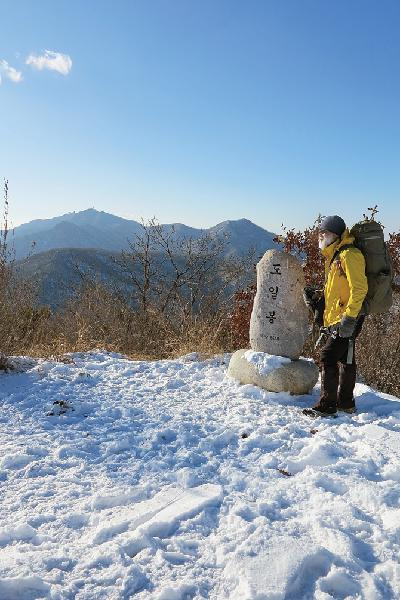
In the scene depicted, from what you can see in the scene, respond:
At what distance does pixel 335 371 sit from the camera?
4.37m

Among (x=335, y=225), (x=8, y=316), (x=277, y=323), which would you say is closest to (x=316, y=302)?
(x=277, y=323)

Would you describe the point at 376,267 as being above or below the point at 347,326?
above

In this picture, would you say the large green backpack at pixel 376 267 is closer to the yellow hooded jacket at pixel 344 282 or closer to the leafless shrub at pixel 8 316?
the yellow hooded jacket at pixel 344 282

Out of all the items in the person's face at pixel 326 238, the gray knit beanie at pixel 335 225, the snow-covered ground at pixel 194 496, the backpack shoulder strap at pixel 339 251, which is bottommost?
the snow-covered ground at pixel 194 496

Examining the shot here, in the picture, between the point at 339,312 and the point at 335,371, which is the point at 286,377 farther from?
the point at 339,312

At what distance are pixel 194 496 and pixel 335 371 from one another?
2101mm

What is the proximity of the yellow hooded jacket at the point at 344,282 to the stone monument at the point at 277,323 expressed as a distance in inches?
30.6

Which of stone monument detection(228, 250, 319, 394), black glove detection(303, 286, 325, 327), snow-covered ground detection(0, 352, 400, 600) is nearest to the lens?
snow-covered ground detection(0, 352, 400, 600)

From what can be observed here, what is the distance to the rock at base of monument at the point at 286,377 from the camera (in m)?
4.94

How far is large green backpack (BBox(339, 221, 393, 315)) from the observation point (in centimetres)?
414

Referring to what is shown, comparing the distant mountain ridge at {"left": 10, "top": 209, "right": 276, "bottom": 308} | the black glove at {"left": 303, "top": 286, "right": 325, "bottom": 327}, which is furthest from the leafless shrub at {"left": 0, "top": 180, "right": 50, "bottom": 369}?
the black glove at {"left": 303, "top": 286, "right": 325, "bottom": 327}

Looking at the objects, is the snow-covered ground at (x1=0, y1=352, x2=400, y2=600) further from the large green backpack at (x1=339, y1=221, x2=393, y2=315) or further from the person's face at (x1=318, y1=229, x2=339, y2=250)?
the person's face at (x1=318, y1=229, x2=339, y2=250)

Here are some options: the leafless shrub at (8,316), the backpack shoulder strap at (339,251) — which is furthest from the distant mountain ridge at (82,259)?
the backpack shoulder strap at (339,251)

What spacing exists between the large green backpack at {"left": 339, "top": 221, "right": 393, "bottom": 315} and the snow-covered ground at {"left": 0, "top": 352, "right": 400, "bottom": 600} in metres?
1.10
